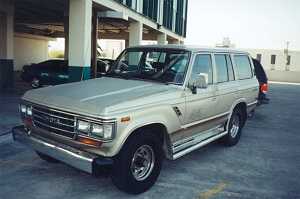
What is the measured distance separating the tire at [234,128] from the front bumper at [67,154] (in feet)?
12.5

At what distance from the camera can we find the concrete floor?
4.67 m

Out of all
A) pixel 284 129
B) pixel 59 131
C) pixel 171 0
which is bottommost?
pixel 284 129

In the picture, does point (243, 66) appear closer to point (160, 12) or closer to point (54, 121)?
point (54, 121)

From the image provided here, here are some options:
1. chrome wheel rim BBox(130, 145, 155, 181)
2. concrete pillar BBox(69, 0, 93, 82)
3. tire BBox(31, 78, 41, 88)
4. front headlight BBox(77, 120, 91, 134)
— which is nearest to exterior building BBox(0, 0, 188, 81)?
concrete pillar BBox(69, 0, 93, 82)

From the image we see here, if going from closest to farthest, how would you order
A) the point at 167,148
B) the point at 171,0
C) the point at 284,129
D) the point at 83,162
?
1. the point at 83,162
2. the point at 167,148
3. the point at 284,129
4. the point at 171,0

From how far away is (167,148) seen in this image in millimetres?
5043

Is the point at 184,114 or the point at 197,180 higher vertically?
the point at 184,114

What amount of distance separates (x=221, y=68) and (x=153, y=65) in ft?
4.97

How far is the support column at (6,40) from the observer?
1395 centimetres

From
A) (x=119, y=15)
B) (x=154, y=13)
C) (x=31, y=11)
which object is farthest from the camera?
(x=154, y=13)

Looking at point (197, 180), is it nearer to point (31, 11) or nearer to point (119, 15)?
point (119, 15)

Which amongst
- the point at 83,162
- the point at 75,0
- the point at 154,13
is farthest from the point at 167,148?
the point at 154,13

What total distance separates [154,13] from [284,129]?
11.1 metres

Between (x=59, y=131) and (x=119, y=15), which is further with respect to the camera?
(x=119, y=15)
